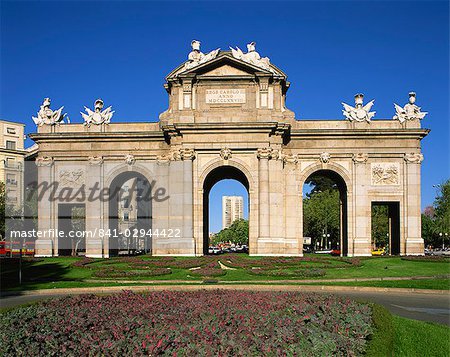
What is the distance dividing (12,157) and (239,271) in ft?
277

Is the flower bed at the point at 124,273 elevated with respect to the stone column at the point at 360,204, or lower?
lower

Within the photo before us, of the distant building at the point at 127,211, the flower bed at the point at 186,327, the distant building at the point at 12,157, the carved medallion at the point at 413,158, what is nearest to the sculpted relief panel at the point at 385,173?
the carved medallion at the point at 413,158

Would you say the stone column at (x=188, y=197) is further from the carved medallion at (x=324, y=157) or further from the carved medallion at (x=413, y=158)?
the carved medallion at (x=413, y=158)

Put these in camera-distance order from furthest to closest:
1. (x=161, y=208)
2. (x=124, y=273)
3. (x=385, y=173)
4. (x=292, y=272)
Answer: (x=385, y=173) < (x=161, y=208) < (x=292, y=272) < (x=124, y=273)

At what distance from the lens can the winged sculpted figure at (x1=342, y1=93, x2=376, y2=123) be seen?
5450 centimetres

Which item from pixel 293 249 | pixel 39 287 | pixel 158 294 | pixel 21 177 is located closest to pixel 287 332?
pixel 158 294

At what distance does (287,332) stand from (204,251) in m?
43.5

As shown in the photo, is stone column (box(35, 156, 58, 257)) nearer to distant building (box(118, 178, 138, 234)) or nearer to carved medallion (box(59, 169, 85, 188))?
carved medallion (box(59, 169, 85, 188))

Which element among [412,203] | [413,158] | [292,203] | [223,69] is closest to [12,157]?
[223,69]

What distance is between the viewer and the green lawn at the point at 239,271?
31109 millimetres

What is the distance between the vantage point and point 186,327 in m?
12.2

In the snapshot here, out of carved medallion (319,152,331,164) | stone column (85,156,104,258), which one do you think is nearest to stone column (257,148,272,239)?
carved medallion (319,152,331,164)

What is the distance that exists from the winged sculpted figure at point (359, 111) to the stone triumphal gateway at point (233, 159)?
11 cm

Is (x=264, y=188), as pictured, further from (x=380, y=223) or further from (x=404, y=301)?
(x=380, y=223)
